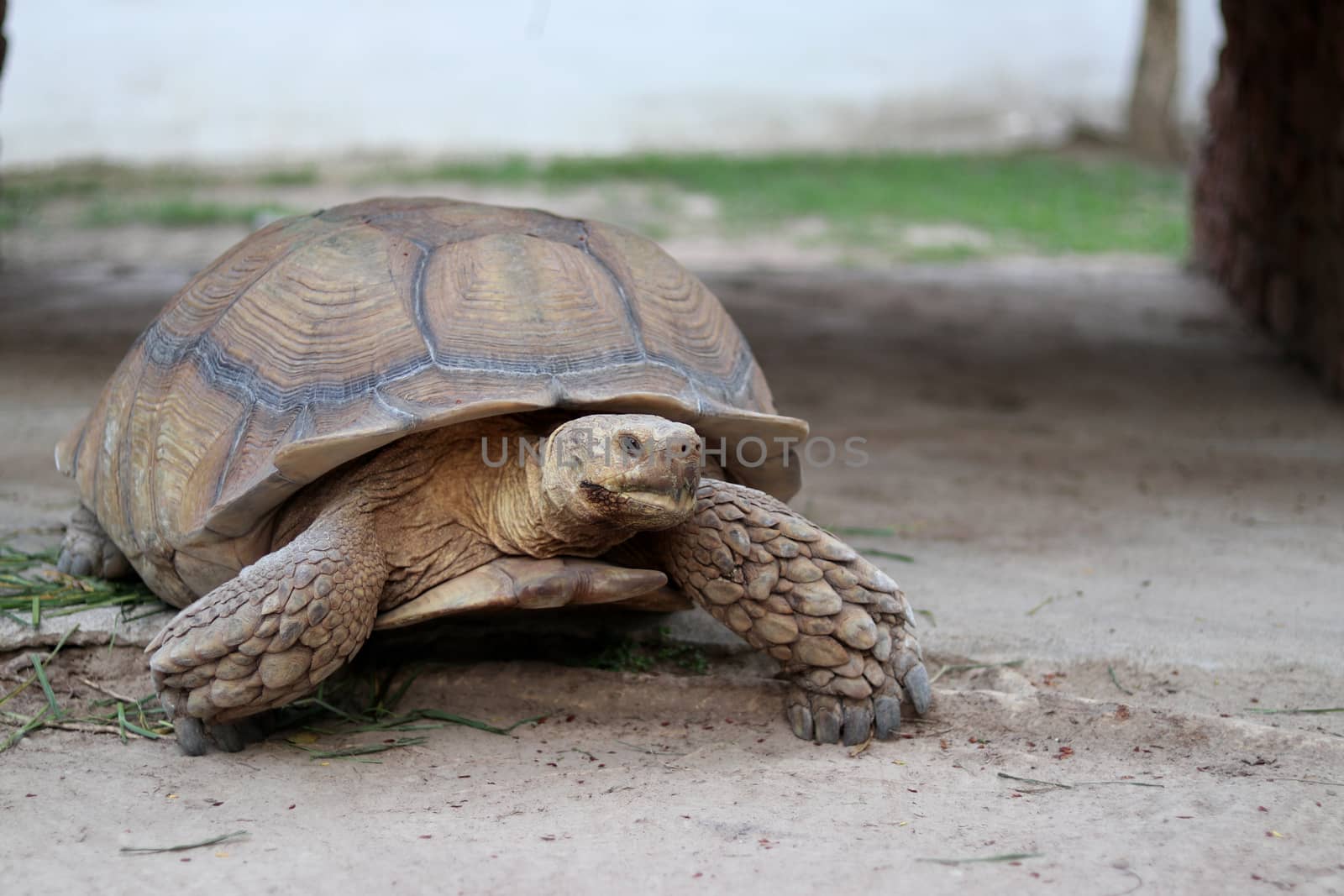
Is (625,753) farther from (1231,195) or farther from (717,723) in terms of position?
(1231,195)

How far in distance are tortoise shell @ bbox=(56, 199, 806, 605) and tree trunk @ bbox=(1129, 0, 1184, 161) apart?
42.7 ft

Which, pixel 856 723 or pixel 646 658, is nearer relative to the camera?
pixel 856 723

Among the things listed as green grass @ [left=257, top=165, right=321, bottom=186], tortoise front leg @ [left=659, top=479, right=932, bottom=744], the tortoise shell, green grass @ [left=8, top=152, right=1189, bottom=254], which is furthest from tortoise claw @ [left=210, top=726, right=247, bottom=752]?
green grass @ [left=257, top=165, right=321, bottom=186]

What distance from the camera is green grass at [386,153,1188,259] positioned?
10.4m

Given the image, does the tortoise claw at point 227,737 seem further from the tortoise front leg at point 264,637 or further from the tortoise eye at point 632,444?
the tortoise eye at point 632,444

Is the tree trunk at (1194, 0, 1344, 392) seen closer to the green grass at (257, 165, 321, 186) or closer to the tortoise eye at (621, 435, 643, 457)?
the tortoise eye at (621, 435, 643, 457)

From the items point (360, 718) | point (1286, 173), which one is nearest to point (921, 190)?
point (1286, 173)

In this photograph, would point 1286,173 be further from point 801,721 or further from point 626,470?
point 626,470

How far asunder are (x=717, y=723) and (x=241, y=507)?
38.5 inches

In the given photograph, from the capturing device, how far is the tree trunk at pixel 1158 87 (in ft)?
45.9

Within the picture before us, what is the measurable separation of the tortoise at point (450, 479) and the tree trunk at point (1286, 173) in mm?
3681

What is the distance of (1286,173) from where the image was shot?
6.04 meters

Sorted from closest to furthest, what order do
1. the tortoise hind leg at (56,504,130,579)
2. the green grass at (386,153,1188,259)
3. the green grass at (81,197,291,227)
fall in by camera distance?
the tortoise hind leg at (56,504,130,579) → the green grass at (81,197,291,227) → the green grass at (386,153,1188,259)

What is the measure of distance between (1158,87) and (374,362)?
46.0 ft
